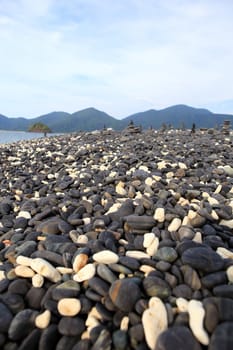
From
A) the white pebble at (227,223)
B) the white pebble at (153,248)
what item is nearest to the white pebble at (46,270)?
the white pebble at (153,248)

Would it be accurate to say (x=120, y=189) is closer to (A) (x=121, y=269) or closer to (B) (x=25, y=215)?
(B) (x=25, y=215)

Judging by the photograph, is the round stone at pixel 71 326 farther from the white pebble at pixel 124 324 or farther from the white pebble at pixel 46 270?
the white pebble at pixel 46 270

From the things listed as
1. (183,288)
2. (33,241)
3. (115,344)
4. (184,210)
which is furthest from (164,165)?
(115,344)

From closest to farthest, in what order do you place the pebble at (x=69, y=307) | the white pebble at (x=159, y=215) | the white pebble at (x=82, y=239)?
the pebble at (x=69, y=307), the white pebble at (x=82, y=239), the white pebble at (x=159, y=215)

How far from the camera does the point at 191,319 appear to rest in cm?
164

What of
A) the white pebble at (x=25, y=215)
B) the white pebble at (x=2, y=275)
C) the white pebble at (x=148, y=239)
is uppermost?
the white pebble at (x=148, y=239)

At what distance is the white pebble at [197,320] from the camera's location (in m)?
1.55

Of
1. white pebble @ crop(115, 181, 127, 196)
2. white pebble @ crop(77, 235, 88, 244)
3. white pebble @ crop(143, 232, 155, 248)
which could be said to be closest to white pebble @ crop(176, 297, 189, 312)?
white pebble @ crop(143, 232, 155, 248)

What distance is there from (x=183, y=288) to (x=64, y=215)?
1574mm

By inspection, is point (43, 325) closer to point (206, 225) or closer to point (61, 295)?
point (61, 295)

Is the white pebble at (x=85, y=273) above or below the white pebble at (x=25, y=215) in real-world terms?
above

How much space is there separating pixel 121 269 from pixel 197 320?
22.3 inches

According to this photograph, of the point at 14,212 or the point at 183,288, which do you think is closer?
the point at 183,288

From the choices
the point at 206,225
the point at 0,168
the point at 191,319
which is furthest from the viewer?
the point at 0,168
